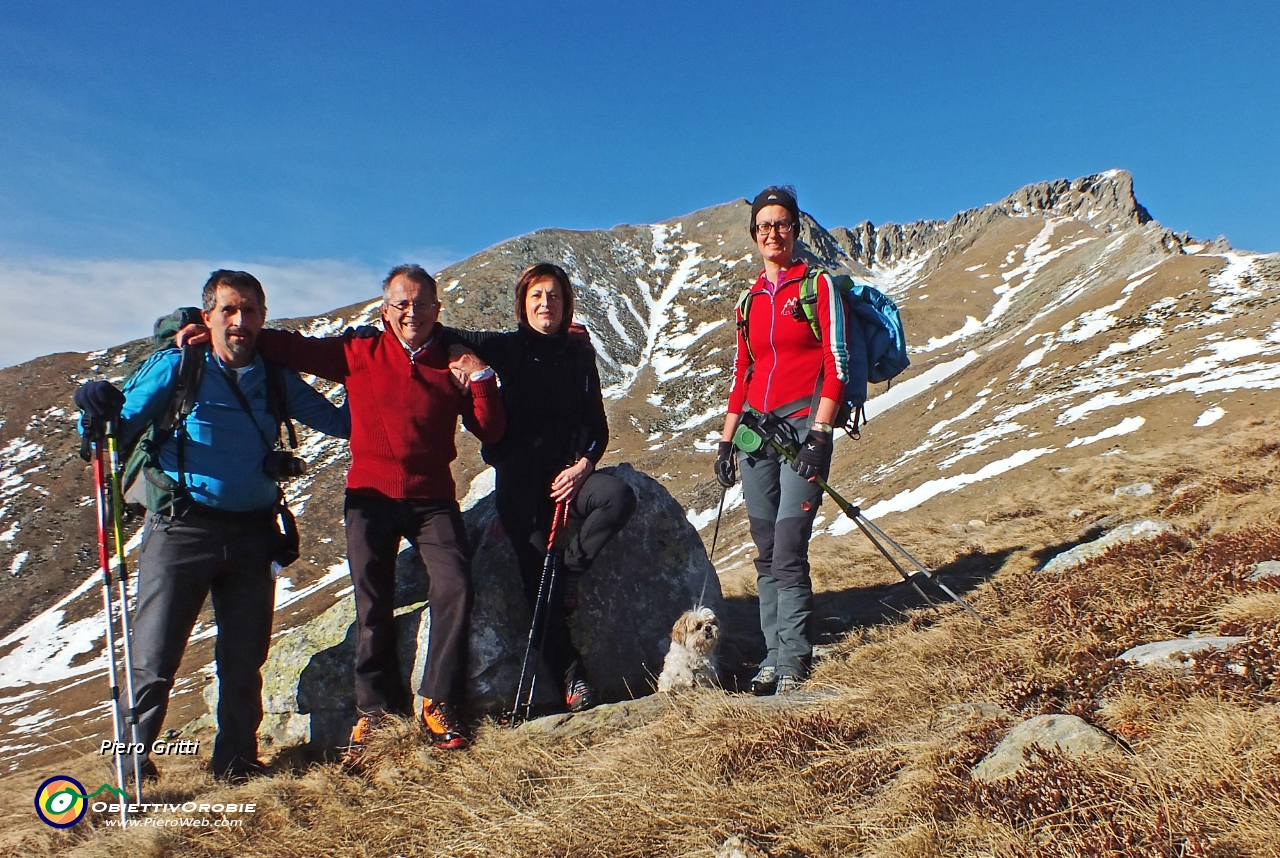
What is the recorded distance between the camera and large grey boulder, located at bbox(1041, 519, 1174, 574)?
22.9 feet

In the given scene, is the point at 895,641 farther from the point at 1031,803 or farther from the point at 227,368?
the point at 227,368

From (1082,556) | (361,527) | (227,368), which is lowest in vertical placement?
(1082,556)

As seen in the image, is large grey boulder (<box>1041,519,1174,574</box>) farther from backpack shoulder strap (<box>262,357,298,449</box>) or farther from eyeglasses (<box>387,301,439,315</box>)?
backpack shoulder strap (<box>262,357,298,449</box>)

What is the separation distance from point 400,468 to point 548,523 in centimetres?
133

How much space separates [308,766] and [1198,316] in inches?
1415

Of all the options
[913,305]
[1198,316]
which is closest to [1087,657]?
[1198,316]

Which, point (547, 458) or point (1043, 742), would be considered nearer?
point (1043, 742)

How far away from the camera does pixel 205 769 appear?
548 centimetres

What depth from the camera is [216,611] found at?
17.4ft

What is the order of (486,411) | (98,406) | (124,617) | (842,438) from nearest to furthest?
(124,617)
(98,406)
(486,411)
(842,438)

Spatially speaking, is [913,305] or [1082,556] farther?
[913,305]

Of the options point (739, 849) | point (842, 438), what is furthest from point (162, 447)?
point (842, 438)

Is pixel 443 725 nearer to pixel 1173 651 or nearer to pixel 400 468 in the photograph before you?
pixel 400 468

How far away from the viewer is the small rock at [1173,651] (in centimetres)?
386
